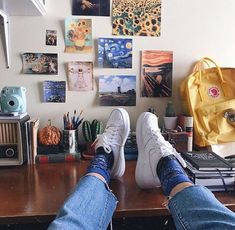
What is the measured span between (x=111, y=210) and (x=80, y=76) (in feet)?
2.17

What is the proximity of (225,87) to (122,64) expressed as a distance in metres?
0.47

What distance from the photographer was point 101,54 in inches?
44.4

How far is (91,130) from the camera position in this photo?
1111 millimetres

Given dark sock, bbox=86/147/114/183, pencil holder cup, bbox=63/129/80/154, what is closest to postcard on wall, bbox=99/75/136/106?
pencil holder cup, bbox=63/129/80/154

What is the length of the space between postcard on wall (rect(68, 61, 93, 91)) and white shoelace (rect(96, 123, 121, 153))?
0.25 meters

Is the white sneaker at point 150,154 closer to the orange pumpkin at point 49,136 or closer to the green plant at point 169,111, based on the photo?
the green plant at point 169,111

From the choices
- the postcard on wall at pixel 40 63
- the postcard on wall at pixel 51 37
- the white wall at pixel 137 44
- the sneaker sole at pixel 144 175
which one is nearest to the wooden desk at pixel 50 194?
the sneaker sole at pixel 144 175

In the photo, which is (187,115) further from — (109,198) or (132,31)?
(109,198)

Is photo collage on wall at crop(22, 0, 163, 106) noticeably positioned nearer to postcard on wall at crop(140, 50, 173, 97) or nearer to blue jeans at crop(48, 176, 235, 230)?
postcard on wall at crop(140, 50, 173, 97)

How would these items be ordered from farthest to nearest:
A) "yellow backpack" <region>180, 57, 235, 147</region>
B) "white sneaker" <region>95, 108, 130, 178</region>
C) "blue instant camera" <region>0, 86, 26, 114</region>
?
"yellow backpack" <region>180, 57, 235, 147</region> → "blue instant camera" <region>0, 86, 26, 114</region> → "white sneaker" <region>95, 108, 130, 178</region>

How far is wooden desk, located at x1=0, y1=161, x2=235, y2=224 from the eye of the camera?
0.62 metres

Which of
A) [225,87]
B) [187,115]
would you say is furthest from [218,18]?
[187,115]

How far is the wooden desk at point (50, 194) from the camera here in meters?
0.62

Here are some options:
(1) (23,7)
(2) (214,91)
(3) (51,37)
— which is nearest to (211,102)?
(2) (214,91)
